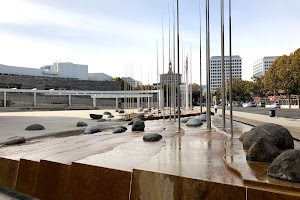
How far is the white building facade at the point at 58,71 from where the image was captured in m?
76.6

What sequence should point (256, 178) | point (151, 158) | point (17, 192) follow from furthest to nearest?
point (17, 192), point (151, 158), point (256, 178)

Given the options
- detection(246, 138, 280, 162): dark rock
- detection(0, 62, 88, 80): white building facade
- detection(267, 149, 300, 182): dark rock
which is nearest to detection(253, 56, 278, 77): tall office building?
detection(0, 62, 88, 80): white building facade

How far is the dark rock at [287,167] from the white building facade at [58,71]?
85.9 meters

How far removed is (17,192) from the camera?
199 inches

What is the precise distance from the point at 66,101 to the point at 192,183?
2925 inches

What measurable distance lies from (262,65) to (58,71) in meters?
148

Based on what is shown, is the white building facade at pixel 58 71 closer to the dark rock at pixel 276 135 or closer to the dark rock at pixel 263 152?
the dark rock at pixel 276 135

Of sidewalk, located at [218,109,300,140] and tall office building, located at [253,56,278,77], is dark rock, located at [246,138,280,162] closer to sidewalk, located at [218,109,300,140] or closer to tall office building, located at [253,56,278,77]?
sidewalk, located at [218,109,300,140]

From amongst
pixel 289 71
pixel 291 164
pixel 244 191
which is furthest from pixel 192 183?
pixel 289 71

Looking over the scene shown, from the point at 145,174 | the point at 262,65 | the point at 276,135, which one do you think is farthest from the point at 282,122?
the point at 262,65

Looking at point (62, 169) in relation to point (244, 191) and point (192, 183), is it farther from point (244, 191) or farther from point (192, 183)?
point (244, 191)

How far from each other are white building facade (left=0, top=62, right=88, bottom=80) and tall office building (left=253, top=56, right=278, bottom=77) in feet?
444

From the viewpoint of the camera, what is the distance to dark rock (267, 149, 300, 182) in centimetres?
272

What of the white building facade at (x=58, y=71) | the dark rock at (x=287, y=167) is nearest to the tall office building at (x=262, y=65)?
the white building facade at (x=58, y=71)
